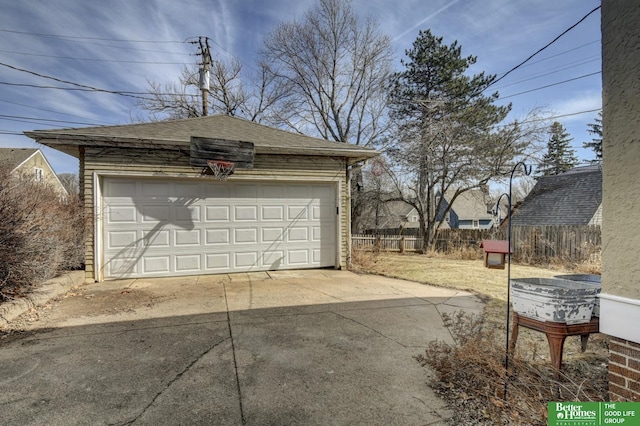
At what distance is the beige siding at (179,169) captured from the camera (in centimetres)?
658

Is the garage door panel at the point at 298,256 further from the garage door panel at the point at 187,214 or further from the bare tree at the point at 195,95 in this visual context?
the bare tree at the point at 195,95

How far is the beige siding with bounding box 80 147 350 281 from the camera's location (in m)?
6.58

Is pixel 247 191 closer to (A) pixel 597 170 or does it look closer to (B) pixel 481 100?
(B) pixel 481 100

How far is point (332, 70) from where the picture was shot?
63.6ft

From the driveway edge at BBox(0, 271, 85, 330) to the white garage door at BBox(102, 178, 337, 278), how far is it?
0.75 metres

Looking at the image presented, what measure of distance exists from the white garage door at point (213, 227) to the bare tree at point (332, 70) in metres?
12.7

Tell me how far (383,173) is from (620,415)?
52.0 feet

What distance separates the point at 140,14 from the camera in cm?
967

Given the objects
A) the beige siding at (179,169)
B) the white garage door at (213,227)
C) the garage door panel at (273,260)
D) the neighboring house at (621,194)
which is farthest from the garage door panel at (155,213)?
the neighboring house at (621,194)

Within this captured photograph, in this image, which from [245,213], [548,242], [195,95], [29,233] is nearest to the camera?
[29,233]

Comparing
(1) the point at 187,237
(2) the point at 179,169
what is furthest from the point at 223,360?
(2) the point at 179,169

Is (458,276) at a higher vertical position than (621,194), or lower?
lower
